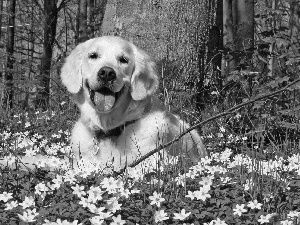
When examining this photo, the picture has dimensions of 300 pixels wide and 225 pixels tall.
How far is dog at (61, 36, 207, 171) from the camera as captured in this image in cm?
443

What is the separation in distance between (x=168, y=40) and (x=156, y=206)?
396 cm

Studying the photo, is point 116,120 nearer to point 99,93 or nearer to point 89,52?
point 99,93

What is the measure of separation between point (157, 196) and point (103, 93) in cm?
222

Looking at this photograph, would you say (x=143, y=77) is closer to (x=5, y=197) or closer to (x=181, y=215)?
(x=5, y=197)

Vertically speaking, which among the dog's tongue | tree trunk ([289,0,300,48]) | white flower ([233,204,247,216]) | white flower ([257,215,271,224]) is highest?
tree trunk ([289,0,300,48])

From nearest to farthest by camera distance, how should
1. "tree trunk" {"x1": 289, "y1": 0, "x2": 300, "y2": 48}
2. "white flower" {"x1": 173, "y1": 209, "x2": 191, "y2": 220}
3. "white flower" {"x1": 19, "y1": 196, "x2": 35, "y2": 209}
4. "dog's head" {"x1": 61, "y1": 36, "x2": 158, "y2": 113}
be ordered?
"white flower" {"x1": 173, "y1": 209, "x2": 191, "y2": 220} < "white flower" {"x1": 19, "y1": 196, "x2": 35, "y2": 209} < "dog's head" {"x1": 61, "y1": 36, "x2": 158, "y2": 113} < "tree trunk" {"x1": 289, "y1": 0, "x2": 300, "y2": 48}

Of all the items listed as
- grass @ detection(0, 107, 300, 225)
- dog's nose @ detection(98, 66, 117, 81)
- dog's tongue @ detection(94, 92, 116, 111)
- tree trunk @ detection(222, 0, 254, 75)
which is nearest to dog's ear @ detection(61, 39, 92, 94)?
dog's tongue @ detection(94, 92, 116, 111)

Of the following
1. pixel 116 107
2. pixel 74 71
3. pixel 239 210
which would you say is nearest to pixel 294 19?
pixel 116 107

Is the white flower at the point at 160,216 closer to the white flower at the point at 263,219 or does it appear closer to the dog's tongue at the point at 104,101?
the white flower at the point at 263,219

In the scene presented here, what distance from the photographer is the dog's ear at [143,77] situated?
180 inches

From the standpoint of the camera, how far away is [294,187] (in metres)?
2.86

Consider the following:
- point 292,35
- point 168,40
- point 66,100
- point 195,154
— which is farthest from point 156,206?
point 66,100

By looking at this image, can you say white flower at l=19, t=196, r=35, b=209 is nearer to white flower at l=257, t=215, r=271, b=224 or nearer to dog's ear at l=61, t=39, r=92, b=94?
white flower at l=257, t=215, r=271, b=224

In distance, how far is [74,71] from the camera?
16.0 feet
